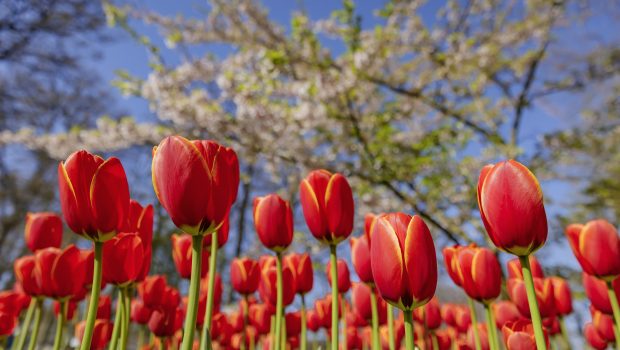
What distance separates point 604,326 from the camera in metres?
1.43

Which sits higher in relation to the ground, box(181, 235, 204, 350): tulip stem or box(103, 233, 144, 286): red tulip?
box(103, 233, 144, 286): red tulip

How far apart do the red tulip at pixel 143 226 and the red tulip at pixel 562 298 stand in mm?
1324

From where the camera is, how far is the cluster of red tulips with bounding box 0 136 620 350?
2.45ft

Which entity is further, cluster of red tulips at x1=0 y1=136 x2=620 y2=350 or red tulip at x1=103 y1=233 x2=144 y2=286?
red tulip at x1=103 y1=233 x2=144 y2=286

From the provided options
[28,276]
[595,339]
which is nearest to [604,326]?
[595,339]

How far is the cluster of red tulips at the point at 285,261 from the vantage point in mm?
748

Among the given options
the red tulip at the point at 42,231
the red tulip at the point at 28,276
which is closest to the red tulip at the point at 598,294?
the red tulip at the point at 28,276

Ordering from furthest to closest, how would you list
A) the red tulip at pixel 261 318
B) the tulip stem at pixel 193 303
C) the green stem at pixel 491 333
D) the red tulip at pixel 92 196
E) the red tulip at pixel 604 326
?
the red tulip at pixel 261 318, the red tulip at pixel 604 326, the green stem at pixel 491 333, the red tulip at pixel 92 196, the tulip stem at pixel 193 303

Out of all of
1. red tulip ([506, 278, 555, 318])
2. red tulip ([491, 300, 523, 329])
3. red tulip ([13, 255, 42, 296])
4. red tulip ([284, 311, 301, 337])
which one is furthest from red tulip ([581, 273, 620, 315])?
red tulip ([13, 255, 42, 296])

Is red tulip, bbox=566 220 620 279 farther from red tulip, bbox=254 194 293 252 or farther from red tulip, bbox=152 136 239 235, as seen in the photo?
red tulip, bbox=152 136 239 235

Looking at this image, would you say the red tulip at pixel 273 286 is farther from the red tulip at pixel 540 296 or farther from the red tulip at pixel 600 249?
the red tulip at pixel 600 249

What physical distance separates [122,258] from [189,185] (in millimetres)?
415

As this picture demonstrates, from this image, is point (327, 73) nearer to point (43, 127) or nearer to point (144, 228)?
point (144, 228)

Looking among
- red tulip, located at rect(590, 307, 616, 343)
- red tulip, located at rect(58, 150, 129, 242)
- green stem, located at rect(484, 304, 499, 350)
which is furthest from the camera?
red tulip, located at rect(590, 307, 616, 343)
